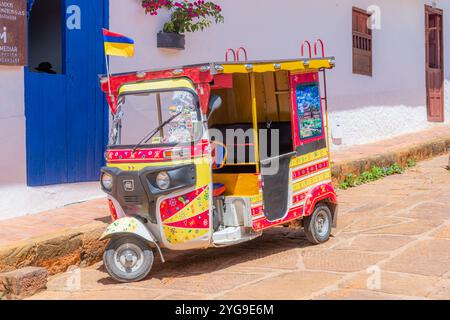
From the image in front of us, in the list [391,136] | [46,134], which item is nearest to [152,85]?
[46,134]

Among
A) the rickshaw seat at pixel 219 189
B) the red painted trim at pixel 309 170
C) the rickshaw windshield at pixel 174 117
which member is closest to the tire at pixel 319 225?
the red painted trim at pixel 309 170

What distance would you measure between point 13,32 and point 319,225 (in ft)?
13.3

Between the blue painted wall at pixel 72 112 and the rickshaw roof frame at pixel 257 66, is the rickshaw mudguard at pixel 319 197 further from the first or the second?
the blue painted wall at pixel 72 112

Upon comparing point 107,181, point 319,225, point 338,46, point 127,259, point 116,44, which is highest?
point 338,46

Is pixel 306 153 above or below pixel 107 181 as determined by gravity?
above

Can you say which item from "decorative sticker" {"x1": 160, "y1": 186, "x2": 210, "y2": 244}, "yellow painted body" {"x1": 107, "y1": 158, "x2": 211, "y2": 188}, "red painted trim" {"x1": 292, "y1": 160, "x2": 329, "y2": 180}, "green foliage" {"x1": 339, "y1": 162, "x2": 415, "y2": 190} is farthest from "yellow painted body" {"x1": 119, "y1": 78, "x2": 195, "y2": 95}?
"green foliage" {"x1": 339, "y1": 162, "x2": 415, "y2": 190}

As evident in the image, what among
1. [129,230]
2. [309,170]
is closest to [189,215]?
[129,230]

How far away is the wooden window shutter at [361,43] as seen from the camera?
1318cm

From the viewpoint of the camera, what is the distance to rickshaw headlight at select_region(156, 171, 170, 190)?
5.48 meters

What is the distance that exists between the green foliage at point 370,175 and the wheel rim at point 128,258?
5.21 metres

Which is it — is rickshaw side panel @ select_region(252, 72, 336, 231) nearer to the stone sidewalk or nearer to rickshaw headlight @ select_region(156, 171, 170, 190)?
rickshaw headlight @ select_region(156, 171, 170, 190)

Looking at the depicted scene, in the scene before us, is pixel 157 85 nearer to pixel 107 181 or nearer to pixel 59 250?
pixel 107 181

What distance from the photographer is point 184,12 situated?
352 inches

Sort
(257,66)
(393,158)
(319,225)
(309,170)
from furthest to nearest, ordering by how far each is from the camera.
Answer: (393,158) → (319,225) → (309,170) → (257,66)
